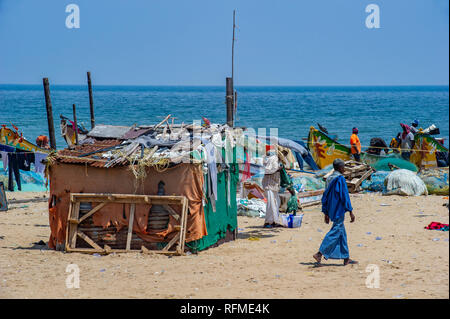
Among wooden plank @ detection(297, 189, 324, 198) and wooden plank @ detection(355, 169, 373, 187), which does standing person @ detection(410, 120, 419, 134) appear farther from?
wooden plank @ detection(297, 189, 324, 198)

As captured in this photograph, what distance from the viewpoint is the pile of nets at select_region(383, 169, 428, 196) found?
1658 centimetres

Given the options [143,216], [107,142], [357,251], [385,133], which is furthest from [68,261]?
[385,133]

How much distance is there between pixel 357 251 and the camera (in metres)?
10.7

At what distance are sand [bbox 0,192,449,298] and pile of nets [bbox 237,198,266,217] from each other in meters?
1.45

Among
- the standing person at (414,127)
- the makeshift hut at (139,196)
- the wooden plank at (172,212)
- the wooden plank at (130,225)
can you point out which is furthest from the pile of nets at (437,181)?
the wooden plank at (130,225)

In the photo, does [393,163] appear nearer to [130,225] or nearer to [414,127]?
[414,127]

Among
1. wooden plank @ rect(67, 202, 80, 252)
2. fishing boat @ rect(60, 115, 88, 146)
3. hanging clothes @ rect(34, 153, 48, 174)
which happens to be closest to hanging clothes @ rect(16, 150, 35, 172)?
hanging clothes @ rect(34, 153, 48, 174)

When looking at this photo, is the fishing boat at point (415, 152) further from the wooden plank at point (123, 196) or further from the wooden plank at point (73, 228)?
the wooden plank at point (73, 228)

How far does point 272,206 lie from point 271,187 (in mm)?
465

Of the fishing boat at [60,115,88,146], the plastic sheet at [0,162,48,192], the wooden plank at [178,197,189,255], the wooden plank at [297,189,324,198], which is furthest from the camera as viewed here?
the plastic sheet at [0,162,48,192]

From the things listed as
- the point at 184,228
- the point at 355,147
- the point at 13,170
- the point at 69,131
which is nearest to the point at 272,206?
the point at 184,228

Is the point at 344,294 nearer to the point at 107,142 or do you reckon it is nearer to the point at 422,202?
the point at 107,142

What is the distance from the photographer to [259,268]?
31.7 ft
